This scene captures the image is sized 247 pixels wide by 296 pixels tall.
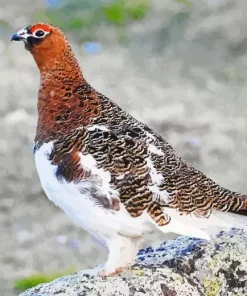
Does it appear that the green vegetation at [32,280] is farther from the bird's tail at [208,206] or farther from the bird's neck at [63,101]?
the bird's tail at [208,206]

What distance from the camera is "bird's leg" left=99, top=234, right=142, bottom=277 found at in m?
2.73

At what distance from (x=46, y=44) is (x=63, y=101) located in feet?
0.67

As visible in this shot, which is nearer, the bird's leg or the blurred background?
the bird's leg

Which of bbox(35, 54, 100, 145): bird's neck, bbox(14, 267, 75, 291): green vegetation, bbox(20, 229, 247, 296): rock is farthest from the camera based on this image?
bbox(14, 267, 75, 291): green vegetation

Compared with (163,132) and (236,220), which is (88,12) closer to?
(163,132)

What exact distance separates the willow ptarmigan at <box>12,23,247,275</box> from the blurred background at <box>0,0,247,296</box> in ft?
8.55

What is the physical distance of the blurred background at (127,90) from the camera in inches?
228

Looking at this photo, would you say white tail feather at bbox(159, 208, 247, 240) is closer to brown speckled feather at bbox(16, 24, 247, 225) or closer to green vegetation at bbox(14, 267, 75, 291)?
brown speckled feather at bbox(16, 24, 247, 225)

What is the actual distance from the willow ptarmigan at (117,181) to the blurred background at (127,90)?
2606 millimetres

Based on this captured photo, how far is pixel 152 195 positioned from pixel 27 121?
15.3 ft

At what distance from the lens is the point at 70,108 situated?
2.91 m

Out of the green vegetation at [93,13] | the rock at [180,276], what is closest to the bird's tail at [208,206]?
the rock at [180,276]

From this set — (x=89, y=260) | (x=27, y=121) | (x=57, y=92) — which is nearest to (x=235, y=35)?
(x=27, y=121)

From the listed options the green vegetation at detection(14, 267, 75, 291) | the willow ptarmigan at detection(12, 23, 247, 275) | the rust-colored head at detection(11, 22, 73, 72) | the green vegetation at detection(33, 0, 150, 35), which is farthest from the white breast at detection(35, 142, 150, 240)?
the green vegetation at detection(33, 0, 150, 35)
